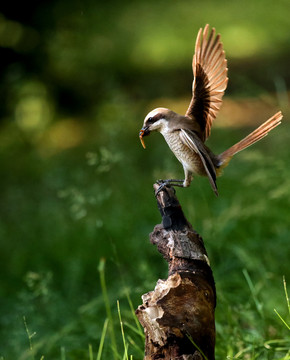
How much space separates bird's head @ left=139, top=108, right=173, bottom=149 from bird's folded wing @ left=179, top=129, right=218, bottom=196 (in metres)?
0.06

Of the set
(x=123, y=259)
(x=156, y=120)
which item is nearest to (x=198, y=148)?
(x=156, y=120)

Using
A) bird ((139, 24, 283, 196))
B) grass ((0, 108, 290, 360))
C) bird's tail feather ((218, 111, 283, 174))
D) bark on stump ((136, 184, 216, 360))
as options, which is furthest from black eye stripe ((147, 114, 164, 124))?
grass ((0, 108, 290, 360))

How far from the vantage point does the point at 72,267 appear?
4.48 meters

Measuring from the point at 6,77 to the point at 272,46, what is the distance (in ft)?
A: 15.5

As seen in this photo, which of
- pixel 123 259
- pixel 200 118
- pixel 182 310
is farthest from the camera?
pixel 123 259

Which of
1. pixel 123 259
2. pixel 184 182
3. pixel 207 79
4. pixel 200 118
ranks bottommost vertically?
pixel 123 259

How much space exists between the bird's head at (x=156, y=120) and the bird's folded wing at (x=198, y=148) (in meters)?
0.06

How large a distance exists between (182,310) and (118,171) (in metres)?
4.57

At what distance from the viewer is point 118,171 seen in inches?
256

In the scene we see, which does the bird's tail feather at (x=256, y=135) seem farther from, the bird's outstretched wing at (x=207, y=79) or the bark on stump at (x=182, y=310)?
the bark on stump at (x=182, y=310)

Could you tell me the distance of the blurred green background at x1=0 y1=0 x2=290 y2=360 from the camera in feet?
11.2

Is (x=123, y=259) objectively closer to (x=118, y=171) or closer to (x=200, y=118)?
(x=118, y=171)

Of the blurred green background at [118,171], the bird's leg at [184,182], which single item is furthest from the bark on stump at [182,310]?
the blurred green background at [118,171]

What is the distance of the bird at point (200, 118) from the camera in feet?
6.52
